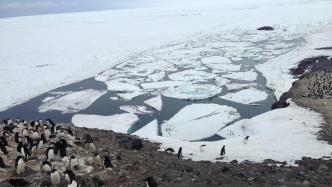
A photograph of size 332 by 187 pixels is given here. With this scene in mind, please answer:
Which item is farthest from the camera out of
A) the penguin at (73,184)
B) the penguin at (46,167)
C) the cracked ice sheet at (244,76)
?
the cracked ice sheet at (244,76)

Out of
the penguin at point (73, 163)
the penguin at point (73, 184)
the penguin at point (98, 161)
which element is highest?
the penguin at point (73, 184)

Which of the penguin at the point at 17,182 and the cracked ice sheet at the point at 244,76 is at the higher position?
the penguin at the point at 17,182

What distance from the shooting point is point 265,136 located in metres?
17.6

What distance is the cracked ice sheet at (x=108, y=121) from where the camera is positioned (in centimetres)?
2186

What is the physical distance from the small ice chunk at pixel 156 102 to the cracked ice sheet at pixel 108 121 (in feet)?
5.65

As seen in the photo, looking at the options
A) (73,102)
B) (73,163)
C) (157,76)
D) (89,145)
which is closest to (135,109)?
(73,102)

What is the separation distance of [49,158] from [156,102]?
42.5ft

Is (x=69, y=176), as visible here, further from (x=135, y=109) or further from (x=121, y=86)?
(x=121, y=86)

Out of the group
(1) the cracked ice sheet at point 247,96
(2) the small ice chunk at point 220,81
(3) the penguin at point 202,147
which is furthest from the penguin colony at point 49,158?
(2) the small ice chunk at point 220,81

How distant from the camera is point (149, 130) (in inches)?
822

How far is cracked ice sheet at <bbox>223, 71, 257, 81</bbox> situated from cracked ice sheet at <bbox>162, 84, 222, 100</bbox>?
2.80 metres

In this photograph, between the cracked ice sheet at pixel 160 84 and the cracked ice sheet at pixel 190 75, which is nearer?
the cracked ice sheet at pixel 160 84

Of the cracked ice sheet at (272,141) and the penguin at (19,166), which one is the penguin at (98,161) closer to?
the penguin at (19,166)

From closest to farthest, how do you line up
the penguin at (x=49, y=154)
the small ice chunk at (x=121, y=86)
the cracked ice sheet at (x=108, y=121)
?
the penguin at (x=49, y=154)
the cracked ice sheet at (x=108, y=121)
the small ice chunk at (x=121, y=86)
